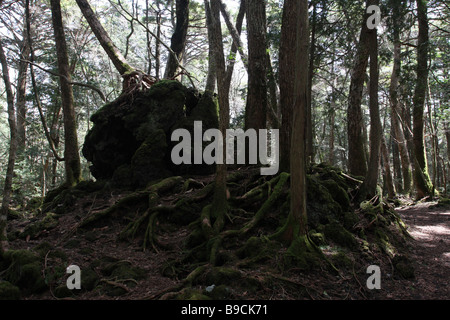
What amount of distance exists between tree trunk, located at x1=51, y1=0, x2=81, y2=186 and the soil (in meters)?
1.66

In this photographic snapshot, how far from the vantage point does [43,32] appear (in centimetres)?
1756

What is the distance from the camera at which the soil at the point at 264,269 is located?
4.20m

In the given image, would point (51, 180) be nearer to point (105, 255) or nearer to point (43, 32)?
point (43, 32)

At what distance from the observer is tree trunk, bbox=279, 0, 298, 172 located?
22.9ft

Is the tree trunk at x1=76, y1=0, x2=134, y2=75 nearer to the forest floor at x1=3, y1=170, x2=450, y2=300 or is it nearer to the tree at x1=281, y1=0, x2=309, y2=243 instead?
the forest floor at x1=3, y1=170, x2=450, y2=300

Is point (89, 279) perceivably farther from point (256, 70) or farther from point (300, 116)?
point (256, 70)

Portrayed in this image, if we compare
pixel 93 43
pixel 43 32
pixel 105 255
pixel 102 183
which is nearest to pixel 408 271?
pixel 105 255

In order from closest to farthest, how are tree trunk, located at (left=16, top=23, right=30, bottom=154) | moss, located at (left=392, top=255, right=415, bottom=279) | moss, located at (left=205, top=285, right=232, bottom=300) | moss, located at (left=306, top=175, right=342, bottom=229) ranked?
moss, located at (left=205, top=285, right=232, bottom=300) → moss, located at (left=392, top=255, right=415, bottom=279) → moss, located at (left=306, top=175, right=342, bottom=229) → tree trunk, located at (left=16, top=23, right=30, bottom=154)

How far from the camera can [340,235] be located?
5602 millimetres

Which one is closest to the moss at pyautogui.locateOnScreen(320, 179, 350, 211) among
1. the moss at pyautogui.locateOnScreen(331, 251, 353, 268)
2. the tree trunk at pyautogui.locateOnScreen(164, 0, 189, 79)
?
the moss at pyautogui.locateOnScreen(331, 251, 353, 268)

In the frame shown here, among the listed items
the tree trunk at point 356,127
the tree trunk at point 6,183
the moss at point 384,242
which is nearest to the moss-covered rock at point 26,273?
the tree trunk at point 6,183

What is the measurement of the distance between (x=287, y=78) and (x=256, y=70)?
1742mm
